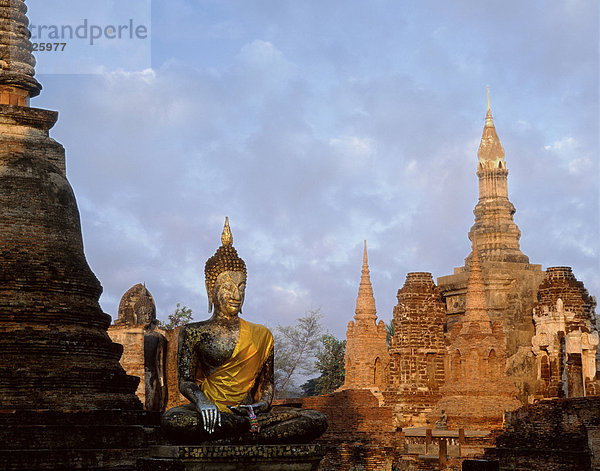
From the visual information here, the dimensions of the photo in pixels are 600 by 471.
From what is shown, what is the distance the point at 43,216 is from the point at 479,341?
17790mm

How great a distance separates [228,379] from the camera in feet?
25.5

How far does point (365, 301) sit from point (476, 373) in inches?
251

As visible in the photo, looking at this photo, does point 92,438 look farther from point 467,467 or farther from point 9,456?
point 467,467

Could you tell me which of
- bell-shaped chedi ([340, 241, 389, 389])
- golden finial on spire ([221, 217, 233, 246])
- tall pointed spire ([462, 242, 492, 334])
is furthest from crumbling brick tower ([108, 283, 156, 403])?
bell-shaped chedi ([340, 241, 389, 389])

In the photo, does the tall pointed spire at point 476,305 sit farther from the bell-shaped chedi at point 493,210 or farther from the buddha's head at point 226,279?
the buddha's head at point 226,279

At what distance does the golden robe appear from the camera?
771 centimetres

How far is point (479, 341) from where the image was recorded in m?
29.0

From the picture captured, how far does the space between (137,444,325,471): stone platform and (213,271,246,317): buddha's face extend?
1.23 metres

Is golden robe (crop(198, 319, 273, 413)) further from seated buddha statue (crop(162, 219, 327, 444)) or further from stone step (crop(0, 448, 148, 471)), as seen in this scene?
stone step (crop(0, 448, 148, 471))

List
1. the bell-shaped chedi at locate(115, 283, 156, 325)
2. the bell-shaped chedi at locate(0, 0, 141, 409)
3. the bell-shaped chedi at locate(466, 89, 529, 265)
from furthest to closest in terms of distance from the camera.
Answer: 1. the bell-shaped chedi at locate(466, 89, 529, 265)
2. the bell-shaped chedi at locate(115, 283, 156, 325)
3. the bell-shaped chedi at locate(0, 0, 141, 409)

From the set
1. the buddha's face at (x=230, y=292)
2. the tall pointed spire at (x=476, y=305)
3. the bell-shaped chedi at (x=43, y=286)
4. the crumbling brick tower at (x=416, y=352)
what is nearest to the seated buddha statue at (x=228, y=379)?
the buddha's face at (x=230, y=292)

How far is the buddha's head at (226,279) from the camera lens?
25.9 feet

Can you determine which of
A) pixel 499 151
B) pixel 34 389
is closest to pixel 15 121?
pixel 34 389

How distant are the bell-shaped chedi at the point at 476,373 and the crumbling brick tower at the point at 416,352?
545 mm
